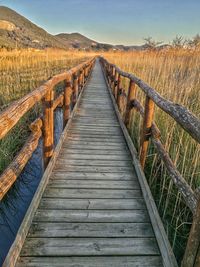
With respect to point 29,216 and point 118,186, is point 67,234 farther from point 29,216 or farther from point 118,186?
point 118,186

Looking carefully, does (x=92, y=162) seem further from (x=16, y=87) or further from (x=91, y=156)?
(x=16, y=87)

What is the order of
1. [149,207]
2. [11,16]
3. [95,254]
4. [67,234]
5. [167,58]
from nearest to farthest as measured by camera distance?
[95,254]
[67,234]
[149,207]
[167,58]
[11,16]

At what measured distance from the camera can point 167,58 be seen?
297 inches

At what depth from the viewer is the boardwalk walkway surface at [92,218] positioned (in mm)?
2020

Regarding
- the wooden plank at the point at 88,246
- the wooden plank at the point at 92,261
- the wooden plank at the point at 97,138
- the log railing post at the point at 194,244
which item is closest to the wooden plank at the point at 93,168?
the wooden plank at the point at 97,138

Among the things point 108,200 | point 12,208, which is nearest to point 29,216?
point 108,200

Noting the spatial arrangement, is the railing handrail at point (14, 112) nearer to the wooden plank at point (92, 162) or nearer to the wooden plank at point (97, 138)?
the wooden plank at point (92, 162)

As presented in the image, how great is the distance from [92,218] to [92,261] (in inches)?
20.2

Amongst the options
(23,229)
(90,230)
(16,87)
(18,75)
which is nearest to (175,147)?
(90,230)

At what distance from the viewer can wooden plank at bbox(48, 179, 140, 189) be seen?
303cm

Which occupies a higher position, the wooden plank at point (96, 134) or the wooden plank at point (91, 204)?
the wooden plank at point (91, 204)

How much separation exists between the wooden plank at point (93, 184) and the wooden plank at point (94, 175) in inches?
3.5

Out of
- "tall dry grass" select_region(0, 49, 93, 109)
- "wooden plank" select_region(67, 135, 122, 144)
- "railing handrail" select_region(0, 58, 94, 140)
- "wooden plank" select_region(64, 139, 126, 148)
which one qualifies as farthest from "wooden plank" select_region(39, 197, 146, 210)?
"tall dry grass" select_region(0, 49, 93, 109)

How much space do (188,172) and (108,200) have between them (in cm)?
100
